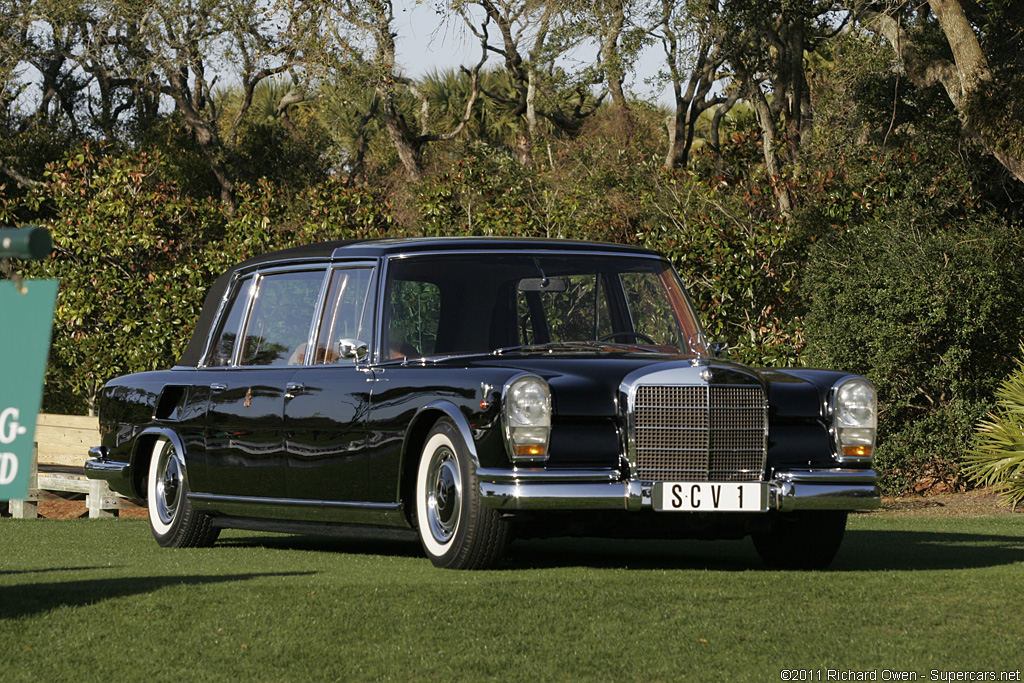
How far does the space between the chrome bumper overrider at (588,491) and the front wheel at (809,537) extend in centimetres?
44

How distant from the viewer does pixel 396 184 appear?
31.8 meters

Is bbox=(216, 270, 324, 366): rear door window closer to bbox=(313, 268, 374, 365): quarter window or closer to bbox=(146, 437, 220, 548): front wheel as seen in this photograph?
bbox=(313, 268, 374, 365): quarter window

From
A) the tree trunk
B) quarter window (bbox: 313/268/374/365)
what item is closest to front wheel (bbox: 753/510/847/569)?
quarter window (bbox: 313/268/374/365)

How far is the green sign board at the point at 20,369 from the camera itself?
3.81 m

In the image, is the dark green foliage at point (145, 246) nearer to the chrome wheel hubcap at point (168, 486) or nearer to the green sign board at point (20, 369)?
the chrome wheel hubcap at point (168, 486)

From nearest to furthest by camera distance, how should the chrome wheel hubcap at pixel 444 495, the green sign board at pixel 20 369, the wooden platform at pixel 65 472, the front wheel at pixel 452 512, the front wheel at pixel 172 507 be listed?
the green sign board at pixel 20 369 → the front wheel at pixel 452 512 → the chrome wheel hubcap at pixel 444 495 → the front wheel at pixel 172 507 → the wooden platform at pixel 65 472

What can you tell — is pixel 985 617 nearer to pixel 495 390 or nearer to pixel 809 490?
pixel 809 490

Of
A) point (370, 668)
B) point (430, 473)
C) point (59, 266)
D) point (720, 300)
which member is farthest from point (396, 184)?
point (370, 668)

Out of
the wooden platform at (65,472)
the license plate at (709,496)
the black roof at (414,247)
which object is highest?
the black roof at (414,247)

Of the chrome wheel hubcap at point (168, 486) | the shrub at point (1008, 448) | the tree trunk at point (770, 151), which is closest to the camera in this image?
the chrome wheel hubcap at point (168, 486)

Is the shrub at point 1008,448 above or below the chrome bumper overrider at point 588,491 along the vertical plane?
below

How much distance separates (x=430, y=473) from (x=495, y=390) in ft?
2.65

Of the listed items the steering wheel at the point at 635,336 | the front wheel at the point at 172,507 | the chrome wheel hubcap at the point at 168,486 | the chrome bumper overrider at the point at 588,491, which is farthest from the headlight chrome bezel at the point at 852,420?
the chrome wheel hubcap at the point at 168,486

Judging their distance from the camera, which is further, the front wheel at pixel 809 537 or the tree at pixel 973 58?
the tree at pixel 973 58
